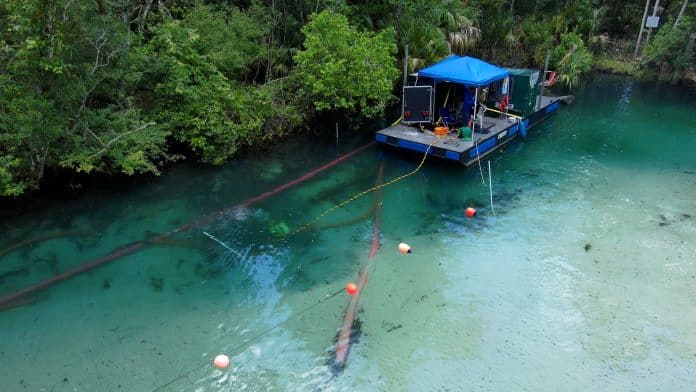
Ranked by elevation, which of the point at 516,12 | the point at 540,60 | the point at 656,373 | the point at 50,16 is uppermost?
the point at 50,16

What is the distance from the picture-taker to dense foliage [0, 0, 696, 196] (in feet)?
33.9

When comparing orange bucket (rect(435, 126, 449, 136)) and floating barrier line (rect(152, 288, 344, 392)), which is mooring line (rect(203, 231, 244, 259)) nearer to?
floating barrier line (rect(152, 288, 344, 392))

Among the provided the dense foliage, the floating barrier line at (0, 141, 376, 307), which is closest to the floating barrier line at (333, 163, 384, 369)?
the floating barrier line at (0, 141, 376, 307)

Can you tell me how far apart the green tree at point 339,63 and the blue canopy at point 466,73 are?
1449 millimetres

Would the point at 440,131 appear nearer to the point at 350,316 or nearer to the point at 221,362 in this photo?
the point at 350,316

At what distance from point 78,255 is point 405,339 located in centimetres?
700

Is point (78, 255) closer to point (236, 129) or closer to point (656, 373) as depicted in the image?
point (236, 129)

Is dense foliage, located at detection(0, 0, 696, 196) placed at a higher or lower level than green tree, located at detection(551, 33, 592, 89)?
higher

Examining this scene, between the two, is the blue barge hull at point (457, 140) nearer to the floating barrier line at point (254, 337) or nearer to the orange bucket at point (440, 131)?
the orange bucket at point (440, 131)

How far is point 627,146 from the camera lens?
1653cm

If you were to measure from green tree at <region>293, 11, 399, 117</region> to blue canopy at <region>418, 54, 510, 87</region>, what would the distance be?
1.45 meters

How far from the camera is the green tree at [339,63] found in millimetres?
14406

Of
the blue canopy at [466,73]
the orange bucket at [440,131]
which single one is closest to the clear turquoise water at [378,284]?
the orange bucket at [440,131]

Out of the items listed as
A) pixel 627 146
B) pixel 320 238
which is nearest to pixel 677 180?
pixel 627 146
